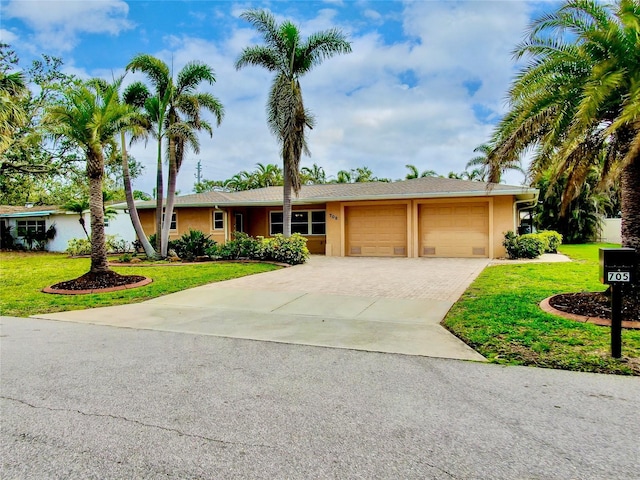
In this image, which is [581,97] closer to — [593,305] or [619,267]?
[593,305]

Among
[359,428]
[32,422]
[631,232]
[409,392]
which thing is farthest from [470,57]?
[32,422]

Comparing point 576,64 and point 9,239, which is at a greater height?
point 576,64

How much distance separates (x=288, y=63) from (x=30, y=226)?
21.2 meters

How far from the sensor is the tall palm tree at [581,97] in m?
6.02

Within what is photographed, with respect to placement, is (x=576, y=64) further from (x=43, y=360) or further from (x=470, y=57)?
(x=43, y=360)

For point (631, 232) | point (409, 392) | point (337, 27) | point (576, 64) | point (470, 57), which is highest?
point (337, 27)

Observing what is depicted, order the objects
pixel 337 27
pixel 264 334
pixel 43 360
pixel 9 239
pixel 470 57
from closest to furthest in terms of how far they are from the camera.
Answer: pixel 43 360
pixel 264 334
pixel 470 57
pixel 337 27
pixel 9 239

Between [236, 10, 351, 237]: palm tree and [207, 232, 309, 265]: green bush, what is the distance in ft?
7.73

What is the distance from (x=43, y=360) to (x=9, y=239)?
1063 inches

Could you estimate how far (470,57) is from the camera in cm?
1152

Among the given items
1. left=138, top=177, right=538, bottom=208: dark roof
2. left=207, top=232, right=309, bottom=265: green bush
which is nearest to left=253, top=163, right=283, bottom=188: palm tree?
left=138, top=177, right=538, bottom=208: dark roof

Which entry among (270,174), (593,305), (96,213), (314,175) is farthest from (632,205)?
(314,175)

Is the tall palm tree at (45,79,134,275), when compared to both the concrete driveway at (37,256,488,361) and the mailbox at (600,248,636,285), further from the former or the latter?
the mailbox at (600,248,636,285)

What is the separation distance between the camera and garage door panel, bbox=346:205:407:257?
1861cm
